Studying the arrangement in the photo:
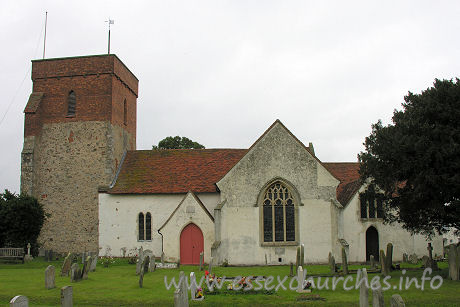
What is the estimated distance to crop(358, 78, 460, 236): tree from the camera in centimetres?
1886

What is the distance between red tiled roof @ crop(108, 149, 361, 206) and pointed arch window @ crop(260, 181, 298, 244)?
15.2 feet

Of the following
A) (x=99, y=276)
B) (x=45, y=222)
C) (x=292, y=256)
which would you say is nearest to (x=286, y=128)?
(x=292, y=256)

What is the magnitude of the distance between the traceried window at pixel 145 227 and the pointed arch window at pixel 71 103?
1005 centimetres

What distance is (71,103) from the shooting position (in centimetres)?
3572

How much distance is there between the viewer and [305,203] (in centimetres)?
2788

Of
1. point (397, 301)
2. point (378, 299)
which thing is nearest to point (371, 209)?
point (378, 299)

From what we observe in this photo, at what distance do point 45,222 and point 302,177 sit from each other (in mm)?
19377

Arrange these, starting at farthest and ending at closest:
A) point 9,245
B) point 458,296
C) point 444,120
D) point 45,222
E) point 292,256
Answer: point 45,222 → point 9,245 → point 292,256 → point 444,120 → point 458,296

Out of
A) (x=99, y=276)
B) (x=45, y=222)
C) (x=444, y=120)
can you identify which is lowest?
(x=99, y=276)

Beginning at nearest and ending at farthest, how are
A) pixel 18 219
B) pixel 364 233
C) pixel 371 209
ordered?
pixel 364 233
pixel 371 209
pixel 18 219

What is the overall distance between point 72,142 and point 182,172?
8751 millimetres

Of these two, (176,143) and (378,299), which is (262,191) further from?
(176,143)

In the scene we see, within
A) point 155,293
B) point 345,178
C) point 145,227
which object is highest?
point 345,178

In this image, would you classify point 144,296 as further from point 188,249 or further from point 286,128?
point 286,128
